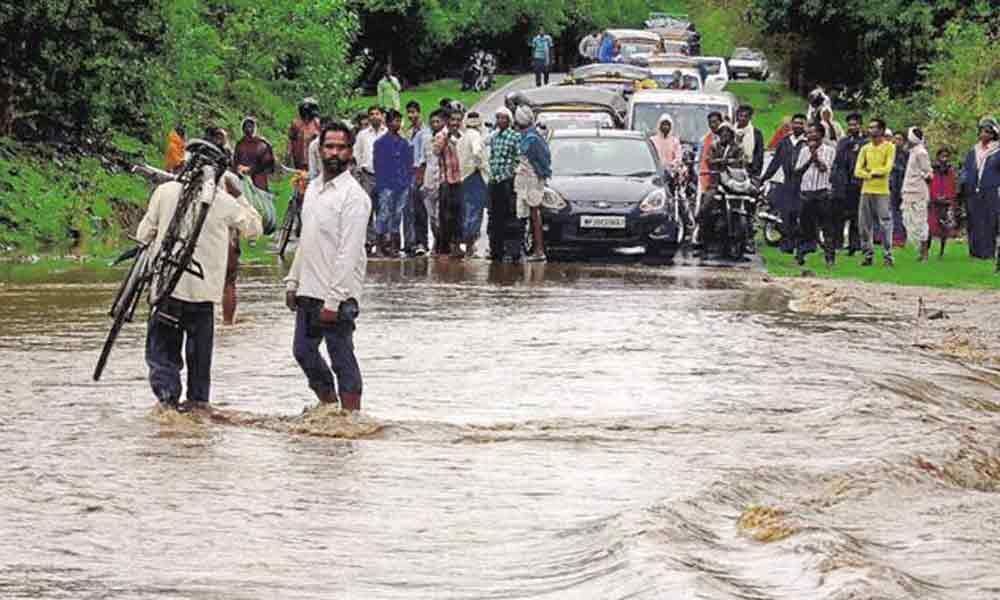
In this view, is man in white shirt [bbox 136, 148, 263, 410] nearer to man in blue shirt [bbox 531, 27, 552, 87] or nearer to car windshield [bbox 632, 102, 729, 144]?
car windshield [bbox 632, 102, 729, 144]

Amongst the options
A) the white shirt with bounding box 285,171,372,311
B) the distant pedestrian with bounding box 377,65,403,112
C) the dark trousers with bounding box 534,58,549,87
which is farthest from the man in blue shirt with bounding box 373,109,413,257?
the dark trousers with bounding box 534,58,549,87

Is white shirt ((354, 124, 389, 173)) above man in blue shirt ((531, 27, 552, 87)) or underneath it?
underneath

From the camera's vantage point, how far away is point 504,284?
2422 cm

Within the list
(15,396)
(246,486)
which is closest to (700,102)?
(15,396)

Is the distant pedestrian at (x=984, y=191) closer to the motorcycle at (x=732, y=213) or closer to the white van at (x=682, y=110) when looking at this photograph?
the motorcycle at (x=732, y=213)

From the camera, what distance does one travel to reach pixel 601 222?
1083 inches

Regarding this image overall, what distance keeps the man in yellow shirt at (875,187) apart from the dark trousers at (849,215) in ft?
2.67

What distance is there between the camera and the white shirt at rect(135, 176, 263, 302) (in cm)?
1399

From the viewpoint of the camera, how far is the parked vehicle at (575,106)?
3688 cm

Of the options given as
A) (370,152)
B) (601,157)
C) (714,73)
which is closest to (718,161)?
(601,157)

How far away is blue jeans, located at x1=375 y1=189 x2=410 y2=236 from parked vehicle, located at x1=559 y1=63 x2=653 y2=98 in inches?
857

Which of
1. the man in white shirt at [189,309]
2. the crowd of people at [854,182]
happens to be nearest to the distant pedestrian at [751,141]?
the crowd of people at [854,182]

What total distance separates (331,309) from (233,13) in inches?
1148

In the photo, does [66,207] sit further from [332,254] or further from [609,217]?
[332,254]
